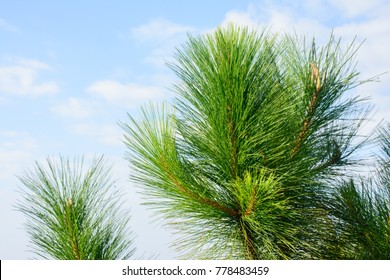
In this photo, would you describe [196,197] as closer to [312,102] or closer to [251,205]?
[251,205]

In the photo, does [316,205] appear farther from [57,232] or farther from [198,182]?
[57,232]

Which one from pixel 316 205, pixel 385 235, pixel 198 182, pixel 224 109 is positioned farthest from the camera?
pixel 316 205

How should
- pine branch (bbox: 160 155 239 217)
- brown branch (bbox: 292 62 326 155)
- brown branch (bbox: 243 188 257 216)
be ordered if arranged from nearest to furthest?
brown branch (bbox: 243 188 257 216) → pine branch (bbox: 160 155 239 217) → brown branch (bbox: 292 62 326 155)

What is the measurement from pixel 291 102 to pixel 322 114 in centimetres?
33

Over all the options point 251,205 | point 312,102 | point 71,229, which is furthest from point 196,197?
point 312,102

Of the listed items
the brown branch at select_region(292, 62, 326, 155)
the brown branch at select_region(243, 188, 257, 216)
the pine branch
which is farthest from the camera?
the brown branch at select_region(292, 62, 326, 155)

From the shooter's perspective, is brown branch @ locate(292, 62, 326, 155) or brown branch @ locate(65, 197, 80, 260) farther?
brown branch @ locate(292, 62, 326, 155)

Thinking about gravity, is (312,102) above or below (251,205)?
above

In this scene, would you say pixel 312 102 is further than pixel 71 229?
Yes

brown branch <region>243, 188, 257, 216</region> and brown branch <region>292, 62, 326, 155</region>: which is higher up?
brown branch <region>292, 62, 326, 155</region>

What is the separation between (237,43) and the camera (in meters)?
2.12

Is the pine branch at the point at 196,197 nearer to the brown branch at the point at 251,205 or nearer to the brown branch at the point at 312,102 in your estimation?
the brown branch at the point at 251,205

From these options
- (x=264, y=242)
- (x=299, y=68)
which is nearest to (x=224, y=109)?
(x=264, y=242)

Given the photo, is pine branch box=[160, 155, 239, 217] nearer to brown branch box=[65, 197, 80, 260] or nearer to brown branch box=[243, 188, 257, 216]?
brown branch box=[243, 188, 257, 216]
